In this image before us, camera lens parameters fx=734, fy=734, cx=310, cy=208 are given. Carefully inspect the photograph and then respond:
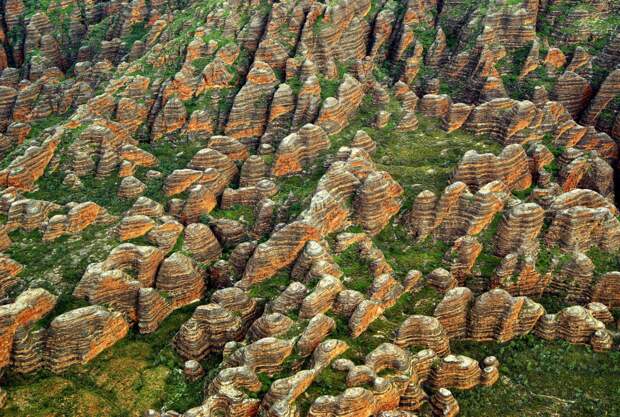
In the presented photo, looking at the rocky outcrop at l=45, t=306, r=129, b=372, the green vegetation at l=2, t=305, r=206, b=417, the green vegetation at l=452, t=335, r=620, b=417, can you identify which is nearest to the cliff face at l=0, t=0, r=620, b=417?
the rocky outcrop at l=45, t=306, r=129, b=372

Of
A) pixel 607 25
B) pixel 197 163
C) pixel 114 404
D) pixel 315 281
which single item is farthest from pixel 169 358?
pixel 607 25

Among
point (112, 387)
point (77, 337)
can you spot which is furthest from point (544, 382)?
point (77, 337)

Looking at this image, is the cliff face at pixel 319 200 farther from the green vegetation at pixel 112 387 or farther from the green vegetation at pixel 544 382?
the green vegetation at pixel 544 382

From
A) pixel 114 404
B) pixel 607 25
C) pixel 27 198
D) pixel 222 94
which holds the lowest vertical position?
pixel 114 404

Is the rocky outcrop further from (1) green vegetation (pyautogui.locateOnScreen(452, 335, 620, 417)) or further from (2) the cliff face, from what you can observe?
(1) green vegetation (pyautogui.locateOnScreen(452, 335, 620, 417))

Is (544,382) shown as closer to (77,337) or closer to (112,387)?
(112,387)

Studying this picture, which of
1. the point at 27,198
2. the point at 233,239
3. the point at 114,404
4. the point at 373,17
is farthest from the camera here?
the point at 373,17

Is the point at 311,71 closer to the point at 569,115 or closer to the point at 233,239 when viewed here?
the point at 233,239

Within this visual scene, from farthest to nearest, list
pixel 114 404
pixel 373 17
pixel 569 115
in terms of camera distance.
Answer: pixel 373 17 < pixel 569 115 < pixel 114 404

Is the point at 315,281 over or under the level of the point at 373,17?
under
